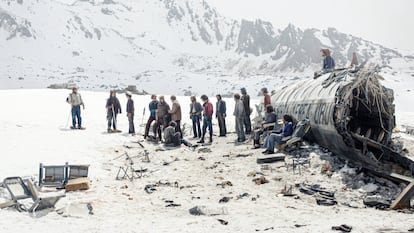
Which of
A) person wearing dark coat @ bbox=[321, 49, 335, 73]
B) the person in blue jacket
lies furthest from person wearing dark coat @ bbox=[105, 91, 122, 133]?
person wearing dark coat @ bbox=[321, 49, 335, 73]

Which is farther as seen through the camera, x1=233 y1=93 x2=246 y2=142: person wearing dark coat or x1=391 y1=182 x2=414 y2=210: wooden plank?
x1=233 y1=93 x2=246 y2=142: person wearing dark coat

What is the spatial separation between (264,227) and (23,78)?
16184cm

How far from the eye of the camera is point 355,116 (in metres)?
14.9

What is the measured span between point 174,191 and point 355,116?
7508mm

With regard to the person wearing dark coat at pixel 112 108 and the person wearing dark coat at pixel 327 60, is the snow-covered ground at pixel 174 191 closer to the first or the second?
the person wearing dark coat at pixel 112 108

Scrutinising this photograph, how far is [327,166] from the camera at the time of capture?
1214cm

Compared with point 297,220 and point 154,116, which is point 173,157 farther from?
point 297,220

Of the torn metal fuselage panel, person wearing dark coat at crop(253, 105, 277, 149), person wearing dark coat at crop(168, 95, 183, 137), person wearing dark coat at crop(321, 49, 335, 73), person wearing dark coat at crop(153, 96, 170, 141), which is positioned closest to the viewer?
the torn metal fuselage panel

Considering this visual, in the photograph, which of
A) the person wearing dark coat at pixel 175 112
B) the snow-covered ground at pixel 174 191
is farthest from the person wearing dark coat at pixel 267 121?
the person wearing dark coat at pixel 175 112

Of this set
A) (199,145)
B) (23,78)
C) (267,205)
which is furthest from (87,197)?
(23,78)

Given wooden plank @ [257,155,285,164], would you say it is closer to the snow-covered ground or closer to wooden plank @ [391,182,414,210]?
the snow-covered ground

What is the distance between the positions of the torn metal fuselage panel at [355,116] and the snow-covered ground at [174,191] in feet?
2.57

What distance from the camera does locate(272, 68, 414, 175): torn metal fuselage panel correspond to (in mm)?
Result: 12164

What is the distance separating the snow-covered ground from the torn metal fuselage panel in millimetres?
783
